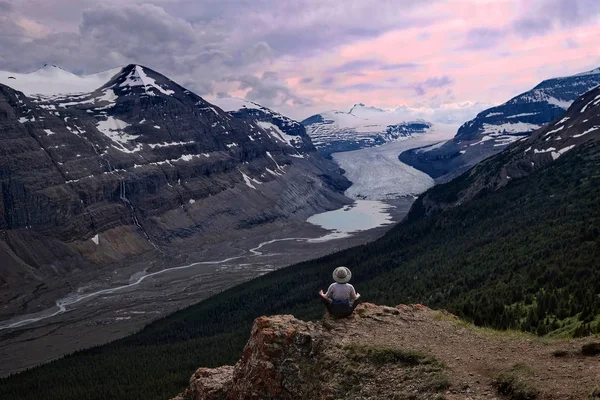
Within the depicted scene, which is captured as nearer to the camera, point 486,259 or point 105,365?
point 486,259

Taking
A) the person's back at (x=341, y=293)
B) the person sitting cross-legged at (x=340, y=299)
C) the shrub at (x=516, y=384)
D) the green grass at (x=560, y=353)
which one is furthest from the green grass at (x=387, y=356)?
the green grass at (x=560, y=353)

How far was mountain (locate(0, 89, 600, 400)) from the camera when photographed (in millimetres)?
22109

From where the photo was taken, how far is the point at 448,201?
13400 centimetres

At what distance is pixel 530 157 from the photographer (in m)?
115

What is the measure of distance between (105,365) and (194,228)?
121823mm

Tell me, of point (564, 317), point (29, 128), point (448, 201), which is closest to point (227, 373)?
point (564, 317)

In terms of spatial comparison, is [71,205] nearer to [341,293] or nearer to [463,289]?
[463,289]

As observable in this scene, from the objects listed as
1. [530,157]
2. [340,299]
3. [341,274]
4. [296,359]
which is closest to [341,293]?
[340,299]

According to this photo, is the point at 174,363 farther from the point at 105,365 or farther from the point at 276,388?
the point at 276,388

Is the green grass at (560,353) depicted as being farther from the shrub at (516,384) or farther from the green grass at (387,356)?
the green grass at (387,356)

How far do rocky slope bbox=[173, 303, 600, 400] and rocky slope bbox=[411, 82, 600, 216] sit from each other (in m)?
94.8

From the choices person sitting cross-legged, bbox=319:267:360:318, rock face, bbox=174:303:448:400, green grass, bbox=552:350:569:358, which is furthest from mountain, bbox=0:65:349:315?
green grass, bbox=552:350:569:358

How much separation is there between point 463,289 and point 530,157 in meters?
70.5

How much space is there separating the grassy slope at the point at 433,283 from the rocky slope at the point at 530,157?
40.7 ft
